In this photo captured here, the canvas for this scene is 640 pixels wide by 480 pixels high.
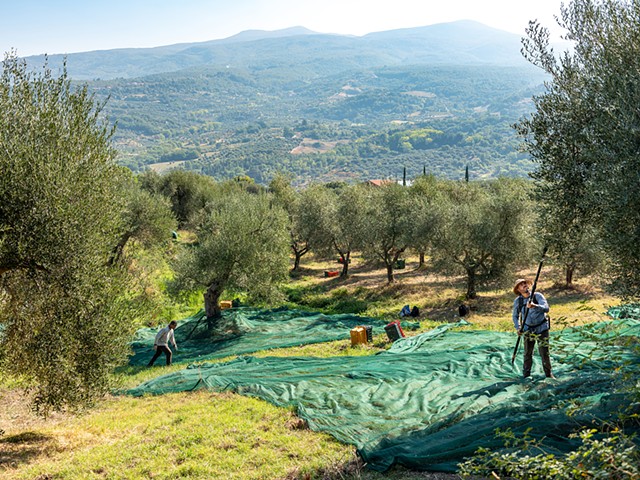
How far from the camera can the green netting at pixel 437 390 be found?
7.95 meters

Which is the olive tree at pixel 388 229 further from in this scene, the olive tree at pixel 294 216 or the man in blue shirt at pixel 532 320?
the man in blue shirt at pixel 532 320

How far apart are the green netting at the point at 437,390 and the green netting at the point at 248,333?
3540 millimetres

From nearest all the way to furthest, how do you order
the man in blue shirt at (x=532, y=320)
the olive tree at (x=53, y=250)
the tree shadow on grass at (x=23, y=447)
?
the olive tree at (x=53, y=250) < the tree shadow on grass at (x=23, y=447) < the man in blue shirt at (x=532, y=320)

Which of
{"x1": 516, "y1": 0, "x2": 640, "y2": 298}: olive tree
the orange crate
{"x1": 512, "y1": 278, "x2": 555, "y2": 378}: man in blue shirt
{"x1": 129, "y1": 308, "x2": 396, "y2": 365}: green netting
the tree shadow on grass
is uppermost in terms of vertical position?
{"x1": 516, "y1": 0, "x2": 640, "y2": 298}: olive tree

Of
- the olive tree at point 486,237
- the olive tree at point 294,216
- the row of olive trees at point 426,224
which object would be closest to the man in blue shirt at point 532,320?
the row of olive trees at point 426,224

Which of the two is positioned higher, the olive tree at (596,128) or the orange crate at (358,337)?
the olive tree at (596,128)

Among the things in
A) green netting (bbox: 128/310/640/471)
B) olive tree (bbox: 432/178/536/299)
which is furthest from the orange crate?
olive tree (bbox: 432/178/536/299)

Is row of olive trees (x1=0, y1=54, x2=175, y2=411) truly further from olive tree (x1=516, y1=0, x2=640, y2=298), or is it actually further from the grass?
olive tree (x1=516, y1=0, x2=640, y2=298)

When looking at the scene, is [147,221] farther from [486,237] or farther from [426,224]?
[486,237]

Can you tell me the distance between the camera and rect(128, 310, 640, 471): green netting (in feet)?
26.1

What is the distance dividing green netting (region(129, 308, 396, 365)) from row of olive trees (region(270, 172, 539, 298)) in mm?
7837

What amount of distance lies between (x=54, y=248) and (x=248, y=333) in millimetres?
13256

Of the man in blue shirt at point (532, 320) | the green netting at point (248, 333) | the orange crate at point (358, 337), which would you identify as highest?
the man in blue shirt at point (532, 320)

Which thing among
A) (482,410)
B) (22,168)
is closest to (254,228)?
(22,168)
